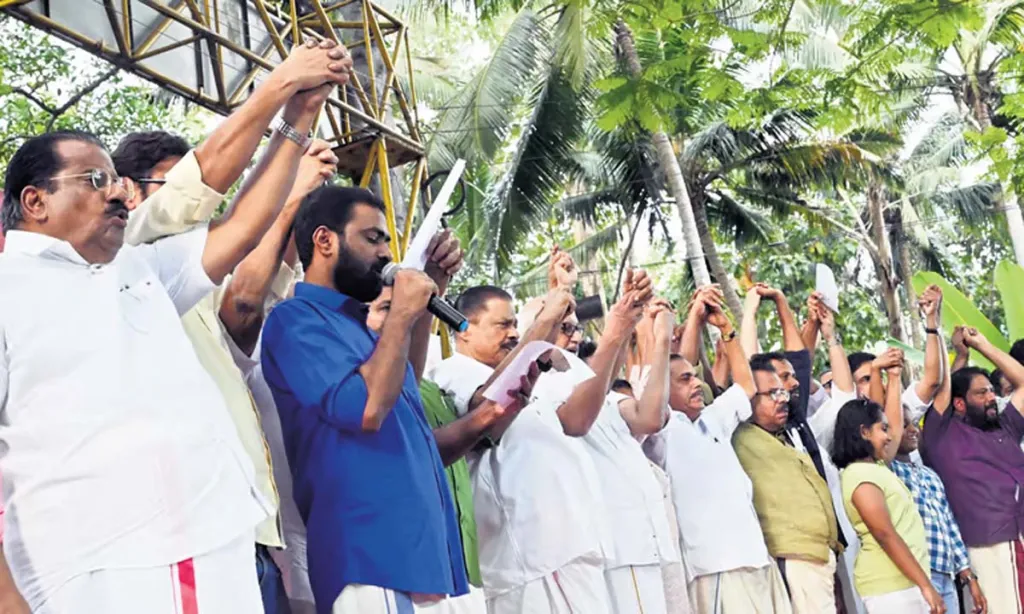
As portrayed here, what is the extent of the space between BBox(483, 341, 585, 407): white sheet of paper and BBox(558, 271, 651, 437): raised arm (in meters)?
0.70

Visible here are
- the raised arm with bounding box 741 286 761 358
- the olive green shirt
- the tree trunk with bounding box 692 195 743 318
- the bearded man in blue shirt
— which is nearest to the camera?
the bearded man in blue shirt

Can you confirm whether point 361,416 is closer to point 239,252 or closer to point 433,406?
point 239,252

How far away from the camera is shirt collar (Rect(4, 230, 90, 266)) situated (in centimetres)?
249

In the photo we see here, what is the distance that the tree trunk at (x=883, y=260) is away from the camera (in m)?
19.9

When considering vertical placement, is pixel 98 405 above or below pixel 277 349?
below

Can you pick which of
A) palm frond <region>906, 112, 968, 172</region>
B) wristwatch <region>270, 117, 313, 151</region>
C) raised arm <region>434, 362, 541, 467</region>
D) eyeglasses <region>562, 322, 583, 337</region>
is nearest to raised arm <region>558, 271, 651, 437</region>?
eyeglasses <region>562, 322, 583, 337</region>

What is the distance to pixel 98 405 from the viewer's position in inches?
92.0

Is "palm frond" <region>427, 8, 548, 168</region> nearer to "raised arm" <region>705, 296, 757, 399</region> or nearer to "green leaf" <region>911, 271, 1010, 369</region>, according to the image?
"green leaf" <region>911, 271, 1010, 369</region>

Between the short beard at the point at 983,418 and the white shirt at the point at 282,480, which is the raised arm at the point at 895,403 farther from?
the white shirt at the point at 282,480

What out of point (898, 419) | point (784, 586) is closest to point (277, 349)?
point (784, 586)

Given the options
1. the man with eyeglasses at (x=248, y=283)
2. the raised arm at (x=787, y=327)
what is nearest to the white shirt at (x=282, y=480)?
the man with eyeglasses at (x=248, y=283)

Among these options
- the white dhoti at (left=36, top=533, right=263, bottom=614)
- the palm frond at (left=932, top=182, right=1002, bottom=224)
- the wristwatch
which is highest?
the palm frond at (left=932, top=182, right=1002, bottom=224)

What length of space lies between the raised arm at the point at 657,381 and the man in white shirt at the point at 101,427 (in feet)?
8.43

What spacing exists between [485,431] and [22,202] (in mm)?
1620
